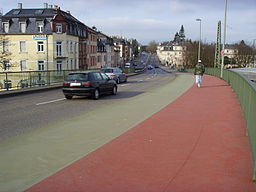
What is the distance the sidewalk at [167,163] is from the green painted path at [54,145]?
0.28 metres

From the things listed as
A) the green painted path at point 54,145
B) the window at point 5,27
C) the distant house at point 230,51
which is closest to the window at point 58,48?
the window at point 5,27

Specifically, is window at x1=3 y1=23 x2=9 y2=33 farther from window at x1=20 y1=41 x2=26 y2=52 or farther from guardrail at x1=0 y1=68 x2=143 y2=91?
guardrail at x1=0 y1=68 x2=143 y2=91

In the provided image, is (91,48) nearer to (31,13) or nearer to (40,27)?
(31,13)

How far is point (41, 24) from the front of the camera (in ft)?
156

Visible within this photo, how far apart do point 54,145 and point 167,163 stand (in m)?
2.50

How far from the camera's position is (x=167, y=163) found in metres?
5.00

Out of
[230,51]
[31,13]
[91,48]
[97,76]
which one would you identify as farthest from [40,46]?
[230,51]

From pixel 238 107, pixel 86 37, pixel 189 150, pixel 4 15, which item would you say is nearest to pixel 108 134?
pixel 189 150

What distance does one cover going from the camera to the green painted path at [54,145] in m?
4.59

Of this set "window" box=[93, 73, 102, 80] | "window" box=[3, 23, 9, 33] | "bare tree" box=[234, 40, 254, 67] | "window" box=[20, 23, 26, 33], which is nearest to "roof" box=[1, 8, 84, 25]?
"window" box=[3, 23, 9, 33]

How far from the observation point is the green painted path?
4590mm

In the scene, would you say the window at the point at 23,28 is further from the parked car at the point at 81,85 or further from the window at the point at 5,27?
the parked car at the point at 81,85

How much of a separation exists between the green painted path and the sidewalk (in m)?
0.28

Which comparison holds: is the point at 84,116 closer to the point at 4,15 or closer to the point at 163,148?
the point at 163,148
